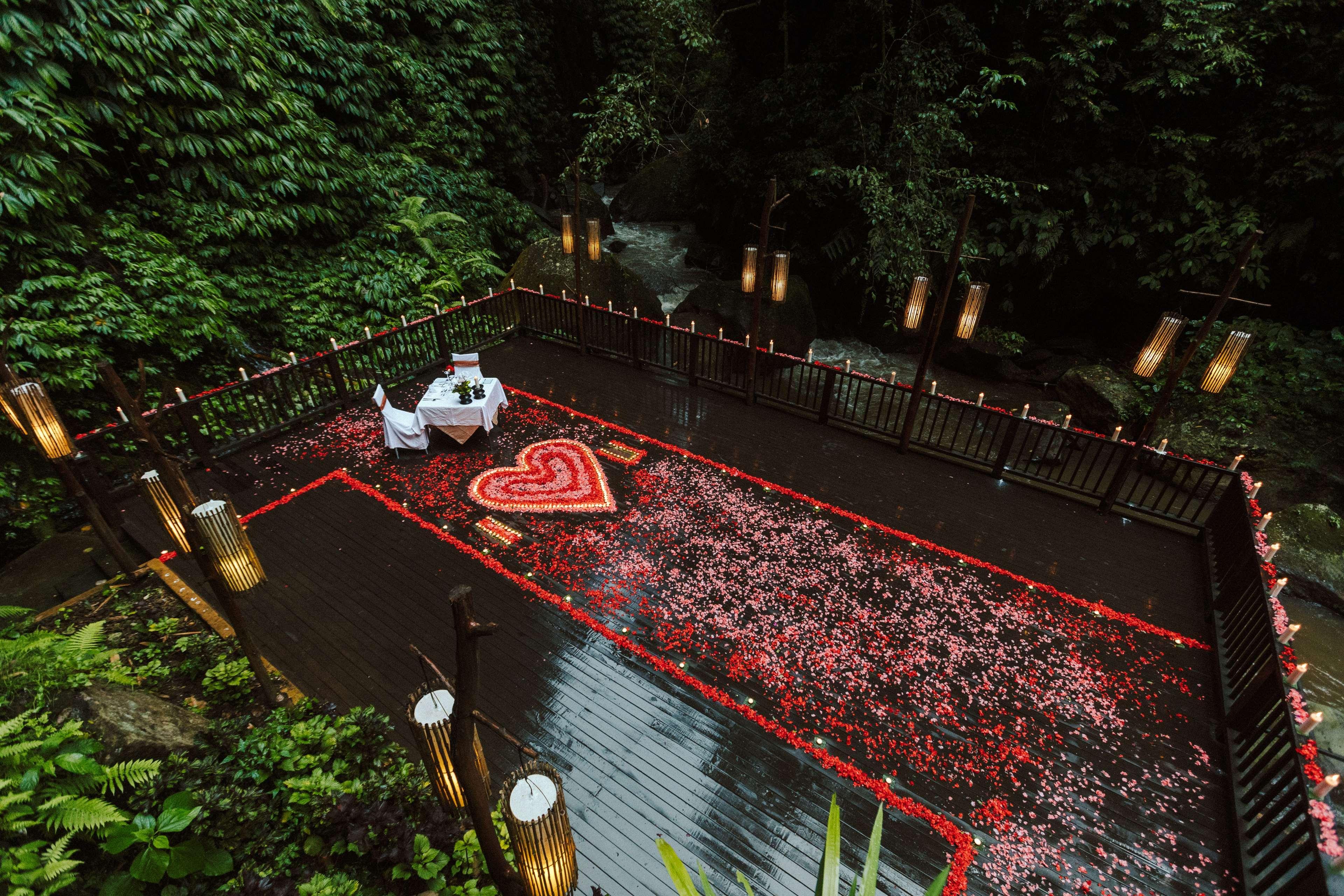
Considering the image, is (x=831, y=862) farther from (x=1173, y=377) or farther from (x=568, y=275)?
(x=568, y=275)

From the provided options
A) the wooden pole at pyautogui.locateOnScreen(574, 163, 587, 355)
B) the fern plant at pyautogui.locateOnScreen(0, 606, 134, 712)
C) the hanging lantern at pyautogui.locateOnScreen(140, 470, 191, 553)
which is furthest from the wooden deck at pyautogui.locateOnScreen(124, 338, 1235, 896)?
the wooden pole at pyautogui.locateOnScreen(574, 163, 587, 355)

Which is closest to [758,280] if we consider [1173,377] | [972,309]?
[972,309]

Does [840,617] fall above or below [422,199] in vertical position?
below

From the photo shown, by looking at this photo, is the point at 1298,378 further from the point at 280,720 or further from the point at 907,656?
the point at 280,720

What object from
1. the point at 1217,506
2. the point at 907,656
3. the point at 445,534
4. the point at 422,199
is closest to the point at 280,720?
the point at 445,534

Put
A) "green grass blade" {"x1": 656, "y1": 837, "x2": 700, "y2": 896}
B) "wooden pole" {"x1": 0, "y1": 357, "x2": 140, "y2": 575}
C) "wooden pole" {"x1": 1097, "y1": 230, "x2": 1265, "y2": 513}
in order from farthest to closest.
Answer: "wooden pole" {"x1": 1097, "y1": 230, "x2": 1265, "y2": 513} < "wooden pole" {"x1": 0, "y1": 357, "x2": 140, "y2": 575} < "green grass blade" {"x1": 656, "y1": 837, "x2": 700, "y2": 896}

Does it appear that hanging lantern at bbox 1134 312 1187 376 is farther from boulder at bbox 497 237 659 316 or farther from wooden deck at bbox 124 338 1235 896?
boulder at bbox 497 237 659 316

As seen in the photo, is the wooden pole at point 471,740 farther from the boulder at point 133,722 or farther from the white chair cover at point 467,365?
the white chair cover at point 467,365
